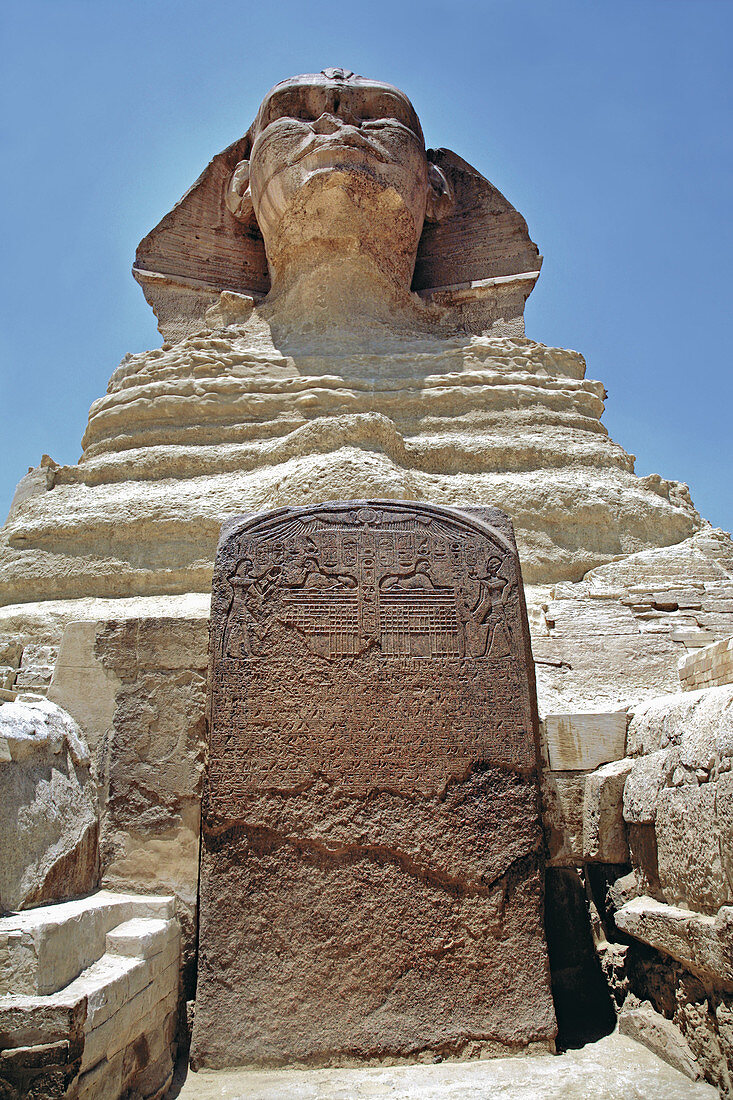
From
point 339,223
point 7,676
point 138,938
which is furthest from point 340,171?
point 138,938

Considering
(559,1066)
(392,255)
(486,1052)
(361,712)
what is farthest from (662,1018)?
(392,255)

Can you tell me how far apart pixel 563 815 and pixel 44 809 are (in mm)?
1980

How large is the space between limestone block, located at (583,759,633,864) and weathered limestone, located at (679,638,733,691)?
0.56 metres

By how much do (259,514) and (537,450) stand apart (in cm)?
323

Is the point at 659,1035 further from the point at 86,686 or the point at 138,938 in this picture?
the point at 86,686

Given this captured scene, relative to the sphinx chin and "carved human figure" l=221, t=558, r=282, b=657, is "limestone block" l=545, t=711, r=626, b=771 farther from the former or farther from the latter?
the sphinx chin

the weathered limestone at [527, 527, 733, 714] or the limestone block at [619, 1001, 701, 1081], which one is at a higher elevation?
the weathered limestone at [527, 527, 733, 714]

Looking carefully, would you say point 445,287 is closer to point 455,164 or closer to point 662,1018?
point 455,164

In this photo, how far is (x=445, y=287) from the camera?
A: 848 centimetres

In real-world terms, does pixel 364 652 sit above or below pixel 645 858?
above

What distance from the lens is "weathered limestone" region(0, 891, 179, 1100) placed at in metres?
1.96

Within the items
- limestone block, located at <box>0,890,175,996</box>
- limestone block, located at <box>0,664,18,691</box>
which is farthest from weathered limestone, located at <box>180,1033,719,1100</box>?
limestone block, located at <box>0,664,18,691</box>

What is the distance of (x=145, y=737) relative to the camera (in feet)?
10.4

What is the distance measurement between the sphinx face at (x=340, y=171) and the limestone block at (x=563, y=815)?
587cm
